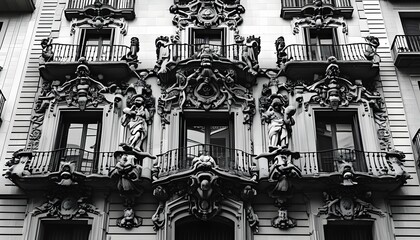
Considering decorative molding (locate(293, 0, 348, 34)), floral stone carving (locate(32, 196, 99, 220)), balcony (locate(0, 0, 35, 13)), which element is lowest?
floral stone carving (locate(32, 196, 99, 220))

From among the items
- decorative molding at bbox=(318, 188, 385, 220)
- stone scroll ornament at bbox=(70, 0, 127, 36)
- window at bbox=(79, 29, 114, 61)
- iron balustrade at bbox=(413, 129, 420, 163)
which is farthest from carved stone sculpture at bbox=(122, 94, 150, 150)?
iron balustrade at bbox=(413, 129, 420, 163)

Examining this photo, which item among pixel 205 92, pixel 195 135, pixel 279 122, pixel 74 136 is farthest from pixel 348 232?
pixel 74 136

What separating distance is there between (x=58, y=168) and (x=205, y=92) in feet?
16.2

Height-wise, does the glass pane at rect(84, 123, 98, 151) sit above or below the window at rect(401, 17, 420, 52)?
below

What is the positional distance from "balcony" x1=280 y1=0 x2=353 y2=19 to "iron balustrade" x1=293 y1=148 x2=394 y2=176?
5.63 metres

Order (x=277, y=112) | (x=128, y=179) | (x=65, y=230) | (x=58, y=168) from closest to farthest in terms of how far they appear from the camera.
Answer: (x=128, y=179), (x=65, y=230), (x=58, y=168), (x=277, y=112)

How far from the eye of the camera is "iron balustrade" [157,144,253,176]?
13.8m

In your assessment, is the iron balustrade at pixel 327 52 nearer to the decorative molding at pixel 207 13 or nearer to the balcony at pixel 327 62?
the balcony at pixel 327 62

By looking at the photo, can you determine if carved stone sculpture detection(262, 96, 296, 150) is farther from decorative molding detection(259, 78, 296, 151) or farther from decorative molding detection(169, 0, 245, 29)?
decorative molding detection(169, 0, 245, 29)

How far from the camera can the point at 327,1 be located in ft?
59.3

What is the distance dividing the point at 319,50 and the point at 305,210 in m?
5.97

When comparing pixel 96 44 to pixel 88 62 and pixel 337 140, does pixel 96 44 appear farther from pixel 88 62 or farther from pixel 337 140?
pixel 337 140

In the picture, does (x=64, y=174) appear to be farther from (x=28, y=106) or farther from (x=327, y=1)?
(x=327, y=1)

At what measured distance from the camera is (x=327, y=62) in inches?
613
